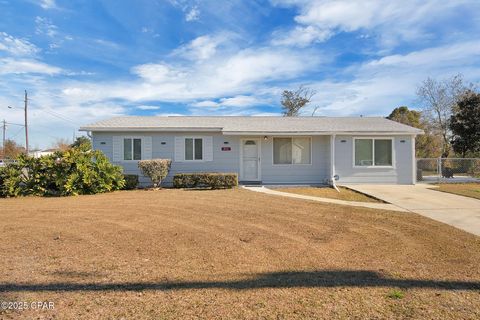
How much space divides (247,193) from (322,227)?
557cm

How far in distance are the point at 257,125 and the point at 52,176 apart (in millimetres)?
9501

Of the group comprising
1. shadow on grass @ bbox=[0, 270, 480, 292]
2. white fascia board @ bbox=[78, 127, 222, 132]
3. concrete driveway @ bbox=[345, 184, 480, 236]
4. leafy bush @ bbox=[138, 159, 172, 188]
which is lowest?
shadow on grass @ bbox=[0, 270, 480, 292]

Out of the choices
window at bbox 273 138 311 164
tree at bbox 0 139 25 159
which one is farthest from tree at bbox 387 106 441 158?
tree at bbox 0 139 25 159

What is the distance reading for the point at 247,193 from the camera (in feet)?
41.0

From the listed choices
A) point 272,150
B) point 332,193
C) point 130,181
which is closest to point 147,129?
point 130,181

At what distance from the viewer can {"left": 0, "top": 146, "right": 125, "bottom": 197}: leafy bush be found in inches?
489

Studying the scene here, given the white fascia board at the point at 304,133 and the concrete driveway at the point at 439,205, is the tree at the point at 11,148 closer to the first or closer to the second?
the white fascia board at the point at 304,133

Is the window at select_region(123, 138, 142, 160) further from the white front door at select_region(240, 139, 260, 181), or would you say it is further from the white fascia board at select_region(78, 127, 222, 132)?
the white front door at select_region(240, 139, 260, 181)

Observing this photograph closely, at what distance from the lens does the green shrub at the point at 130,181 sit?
1443 cm

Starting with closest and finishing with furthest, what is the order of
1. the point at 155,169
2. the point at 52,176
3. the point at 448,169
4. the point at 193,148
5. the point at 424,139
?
the point at 52,176
the point at 155,169
the point at 193,148
the point at 448,169
the point at 424,139

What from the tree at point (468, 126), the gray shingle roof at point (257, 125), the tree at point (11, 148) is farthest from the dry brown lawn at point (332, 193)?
the tree at point (11, 148)

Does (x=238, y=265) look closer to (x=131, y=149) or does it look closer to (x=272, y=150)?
(x=272, y=150)

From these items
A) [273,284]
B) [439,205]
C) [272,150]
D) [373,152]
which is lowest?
[273,284]

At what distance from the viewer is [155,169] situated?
14117 millimetres
